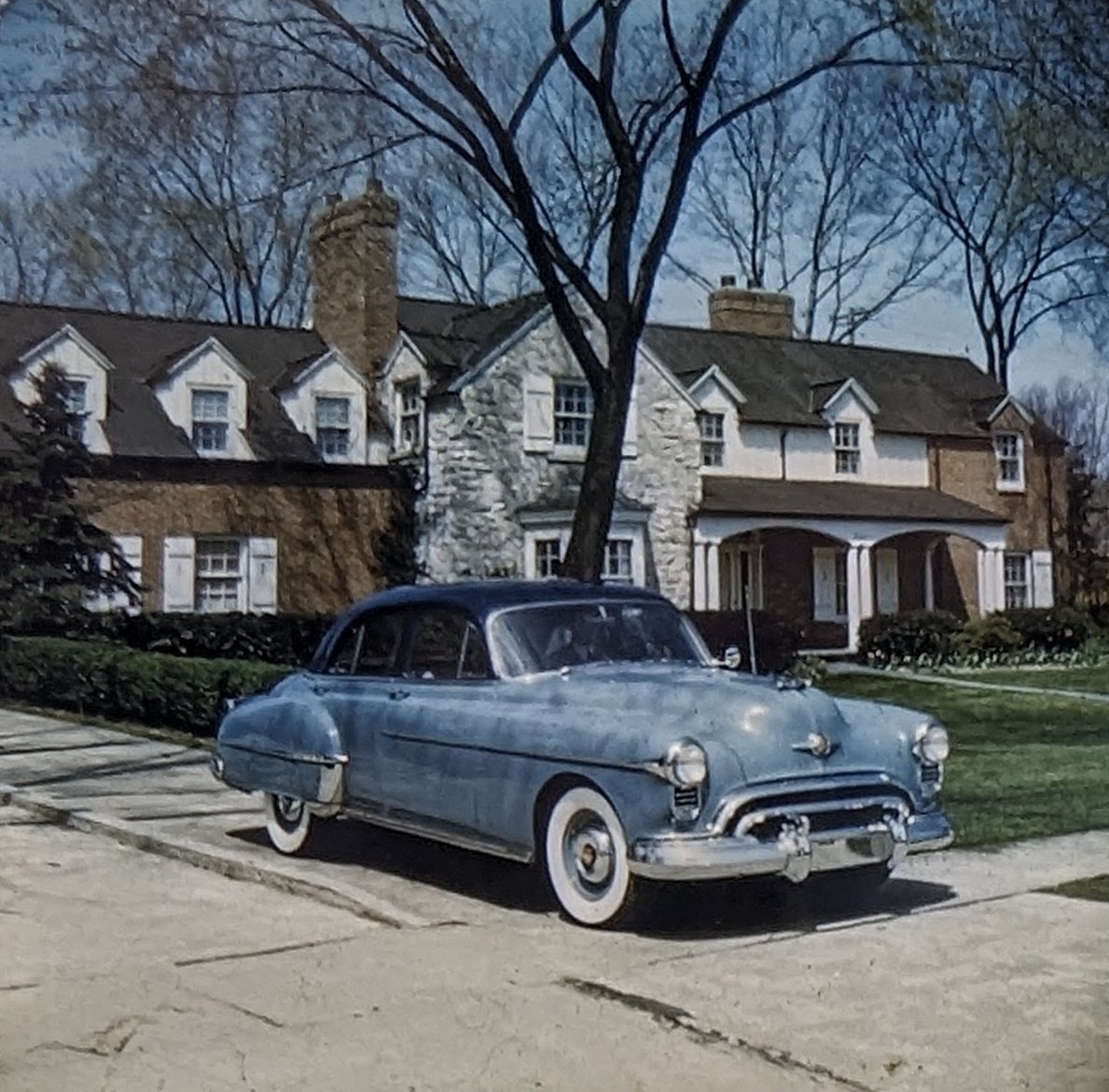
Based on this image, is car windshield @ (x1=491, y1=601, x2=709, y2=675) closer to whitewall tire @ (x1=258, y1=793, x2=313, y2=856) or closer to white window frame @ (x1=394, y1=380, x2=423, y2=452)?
whitewall tire @ (x1=258, y1=793, x2=313, y2=856)

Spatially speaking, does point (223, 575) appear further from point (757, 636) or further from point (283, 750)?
point (283, 750)

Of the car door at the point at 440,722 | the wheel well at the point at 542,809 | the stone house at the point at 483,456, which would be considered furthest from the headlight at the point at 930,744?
the stone house at the point at 483,456

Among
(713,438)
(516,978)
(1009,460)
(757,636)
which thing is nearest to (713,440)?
(713,438)

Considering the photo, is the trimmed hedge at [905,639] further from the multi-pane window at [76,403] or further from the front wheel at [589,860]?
the front wheel at [589,860]

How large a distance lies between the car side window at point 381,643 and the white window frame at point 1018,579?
28.0 m

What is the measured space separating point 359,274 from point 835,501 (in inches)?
376

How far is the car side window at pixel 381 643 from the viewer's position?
8.94 m

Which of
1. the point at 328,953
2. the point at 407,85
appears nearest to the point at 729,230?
the point at 407,85

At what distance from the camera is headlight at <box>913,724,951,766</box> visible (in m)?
7.81

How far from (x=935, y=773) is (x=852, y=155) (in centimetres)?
2548

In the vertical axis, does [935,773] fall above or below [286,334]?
below

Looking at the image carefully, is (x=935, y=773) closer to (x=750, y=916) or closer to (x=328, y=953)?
(x=750, y=916)

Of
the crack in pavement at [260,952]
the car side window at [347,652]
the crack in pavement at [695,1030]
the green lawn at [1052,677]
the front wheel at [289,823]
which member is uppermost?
the car side window at [347,652]

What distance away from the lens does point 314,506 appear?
28094 millimetres
